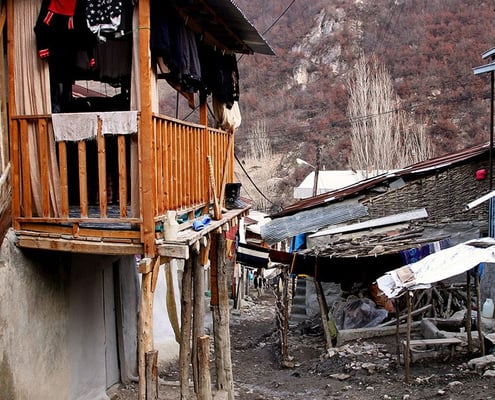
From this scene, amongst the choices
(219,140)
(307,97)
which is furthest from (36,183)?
(307,97)

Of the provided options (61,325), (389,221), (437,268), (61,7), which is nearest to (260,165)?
(389,221)

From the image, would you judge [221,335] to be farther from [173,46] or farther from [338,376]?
[173,46]

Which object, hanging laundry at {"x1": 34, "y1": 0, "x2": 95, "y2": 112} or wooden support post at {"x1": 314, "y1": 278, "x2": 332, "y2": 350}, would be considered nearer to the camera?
hanging laundry at {"x1": 34, "y1": 0, "x2": 95, "y2": 112}

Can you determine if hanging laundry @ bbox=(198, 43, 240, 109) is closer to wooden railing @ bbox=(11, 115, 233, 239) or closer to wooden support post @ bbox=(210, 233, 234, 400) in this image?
wooden support post @ bbox=(210, 233, 234, 400)

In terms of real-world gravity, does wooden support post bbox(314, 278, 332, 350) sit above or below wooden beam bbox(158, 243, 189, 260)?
below

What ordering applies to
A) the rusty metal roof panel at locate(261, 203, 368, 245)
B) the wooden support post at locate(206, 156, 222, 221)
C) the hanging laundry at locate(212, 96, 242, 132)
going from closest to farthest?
the wooden support post at locate(206, 156, 222, 221)
the hanging laundry at locate(212, 96, 242, 132)
the rusty metal roof panel at locate(261, 203, 368, 245)

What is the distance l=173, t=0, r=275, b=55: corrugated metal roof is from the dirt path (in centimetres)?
568

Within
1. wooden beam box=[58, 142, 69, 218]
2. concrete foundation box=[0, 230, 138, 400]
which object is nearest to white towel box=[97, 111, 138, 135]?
wooden beam box=[58, 142, 69, 218]

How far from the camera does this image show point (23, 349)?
19.8 feet

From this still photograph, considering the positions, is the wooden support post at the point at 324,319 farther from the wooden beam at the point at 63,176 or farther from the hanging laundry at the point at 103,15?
the hanging laundry at the point at 103,15

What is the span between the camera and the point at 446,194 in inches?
544

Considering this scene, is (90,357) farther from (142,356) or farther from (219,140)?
(219,140)

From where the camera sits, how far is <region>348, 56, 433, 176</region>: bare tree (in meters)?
33.1

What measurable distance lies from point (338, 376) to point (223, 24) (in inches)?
269
